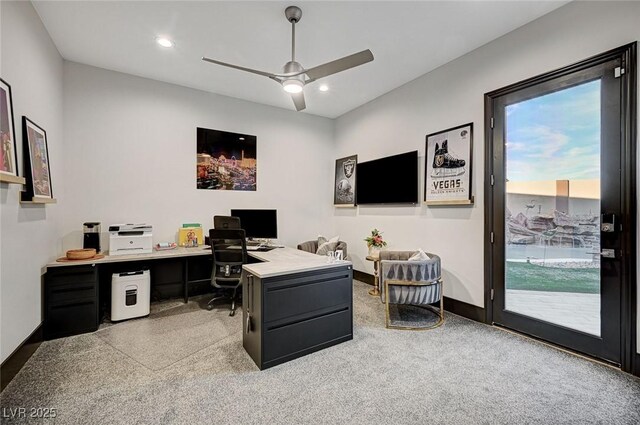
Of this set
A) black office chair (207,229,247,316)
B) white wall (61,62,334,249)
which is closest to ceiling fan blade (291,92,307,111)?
black office chair (207,229,247,316)

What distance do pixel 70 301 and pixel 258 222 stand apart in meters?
2.38

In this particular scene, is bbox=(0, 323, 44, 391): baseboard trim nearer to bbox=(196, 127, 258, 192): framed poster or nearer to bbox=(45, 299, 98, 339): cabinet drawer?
bbox=(45, 299, 98, 339): cabinet drawer

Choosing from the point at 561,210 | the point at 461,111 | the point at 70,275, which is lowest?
the point at 70,275

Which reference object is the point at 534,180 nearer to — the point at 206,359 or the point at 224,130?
the point at 206,359

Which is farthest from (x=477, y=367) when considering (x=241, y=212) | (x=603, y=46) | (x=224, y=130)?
(x=224, y=130)

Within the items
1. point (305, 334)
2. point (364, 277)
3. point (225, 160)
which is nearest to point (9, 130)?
point (225, 160)

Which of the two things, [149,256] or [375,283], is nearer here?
[149,256]

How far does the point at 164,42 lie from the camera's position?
3.22 meters

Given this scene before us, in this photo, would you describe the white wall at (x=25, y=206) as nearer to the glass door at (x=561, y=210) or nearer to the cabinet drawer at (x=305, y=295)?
the cabinet drawer at (x=305, y=295)

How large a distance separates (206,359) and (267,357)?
602 millimetres

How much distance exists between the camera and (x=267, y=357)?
238cm

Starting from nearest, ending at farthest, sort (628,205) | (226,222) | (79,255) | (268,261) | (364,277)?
(628,205)
(268,261)
(79,255)
(226,222)
(364,277)

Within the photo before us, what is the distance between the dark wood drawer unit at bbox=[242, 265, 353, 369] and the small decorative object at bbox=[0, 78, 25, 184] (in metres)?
1.95

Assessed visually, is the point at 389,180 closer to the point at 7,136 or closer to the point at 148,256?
the point at 148,256
